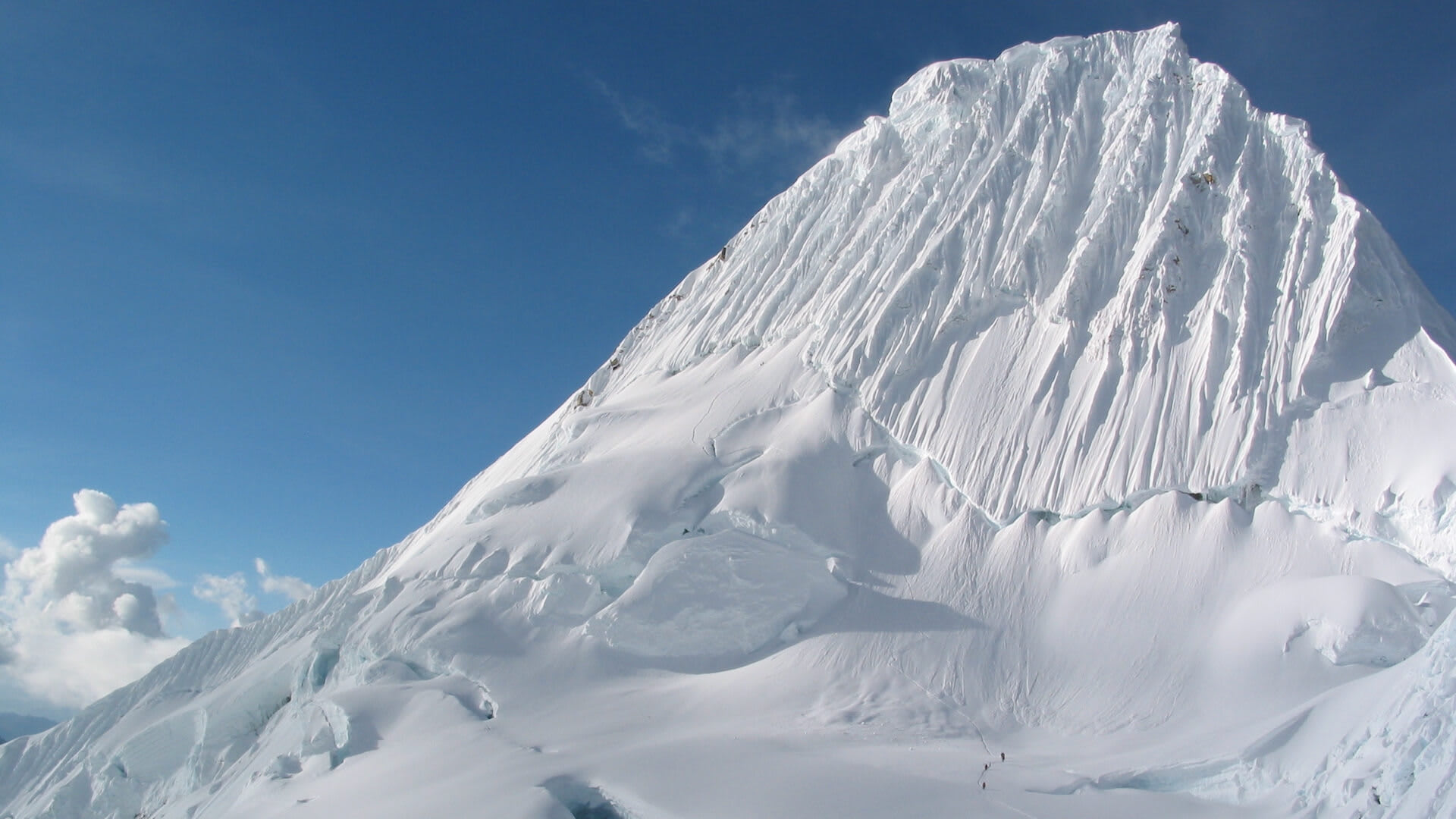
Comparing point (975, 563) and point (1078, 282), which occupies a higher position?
point (1078, 282)

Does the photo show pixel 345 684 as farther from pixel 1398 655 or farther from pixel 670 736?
pixel 1398 655

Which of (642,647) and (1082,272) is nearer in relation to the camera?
(642,647)

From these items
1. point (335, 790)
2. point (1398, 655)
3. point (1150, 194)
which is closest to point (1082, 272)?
point (1150, 194)

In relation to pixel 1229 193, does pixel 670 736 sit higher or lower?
lower

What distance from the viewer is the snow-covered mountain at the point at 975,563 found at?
12867 millimetres

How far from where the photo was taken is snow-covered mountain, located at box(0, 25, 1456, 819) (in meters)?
12.9

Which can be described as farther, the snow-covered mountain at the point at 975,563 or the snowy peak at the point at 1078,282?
the snowy peak at the point at 1078,282

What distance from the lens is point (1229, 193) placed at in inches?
806

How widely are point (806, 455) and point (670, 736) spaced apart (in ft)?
24.8

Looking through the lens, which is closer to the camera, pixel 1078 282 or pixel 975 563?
pixel 975 563

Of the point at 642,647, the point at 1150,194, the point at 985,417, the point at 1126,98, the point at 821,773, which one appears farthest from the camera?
the point at 1126,98

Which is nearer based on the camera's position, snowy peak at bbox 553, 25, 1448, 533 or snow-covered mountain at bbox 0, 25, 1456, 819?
snow-covered mountain at bbox 0, 25, 1456, 819

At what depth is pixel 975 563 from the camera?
56.6 ft

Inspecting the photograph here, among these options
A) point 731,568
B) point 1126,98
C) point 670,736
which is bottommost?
point 670,736
